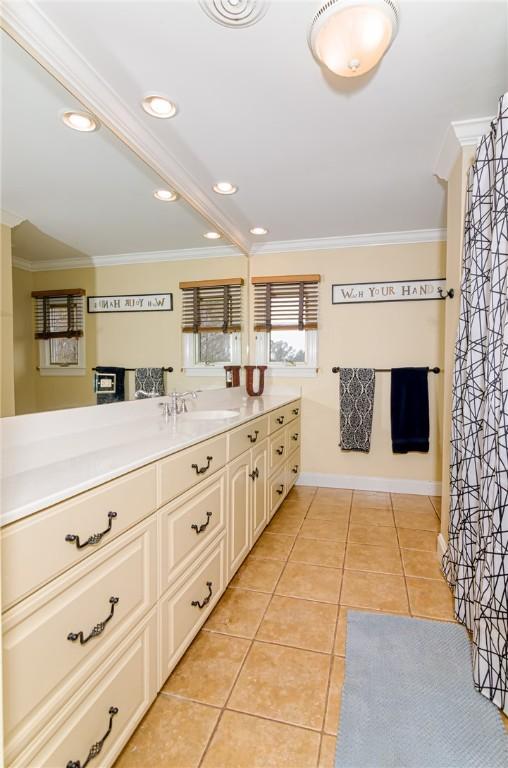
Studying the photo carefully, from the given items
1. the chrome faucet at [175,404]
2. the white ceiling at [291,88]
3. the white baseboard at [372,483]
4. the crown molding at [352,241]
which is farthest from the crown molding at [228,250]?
the white baseboard at [372,483]

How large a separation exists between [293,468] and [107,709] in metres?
2.36

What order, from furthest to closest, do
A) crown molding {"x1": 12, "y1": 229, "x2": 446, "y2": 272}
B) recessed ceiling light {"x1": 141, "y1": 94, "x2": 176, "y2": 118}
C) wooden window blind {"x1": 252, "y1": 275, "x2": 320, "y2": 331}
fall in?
1. wooden window blind {"x1": 252, "y1": 275, "x2": 320, "y2": 331}
2. recessed ceiling light {"x1": 141, "y1": 94, "x2": 176, "y2": 118}
3. crown molding {"x1": 12, "y1": 229, "x2": 446, "y2": 272}

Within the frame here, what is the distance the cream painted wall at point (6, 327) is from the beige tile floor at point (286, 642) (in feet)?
3.57

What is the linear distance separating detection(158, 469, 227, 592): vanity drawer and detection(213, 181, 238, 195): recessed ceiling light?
5.69 feet

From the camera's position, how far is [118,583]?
0.99m

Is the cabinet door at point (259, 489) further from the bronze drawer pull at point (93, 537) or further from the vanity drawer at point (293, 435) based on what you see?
the bronze drawer pull at point (93, 537)

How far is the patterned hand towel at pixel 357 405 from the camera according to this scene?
3246 millimetres

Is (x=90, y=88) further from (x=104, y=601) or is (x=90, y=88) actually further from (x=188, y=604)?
(x=188, y=604)

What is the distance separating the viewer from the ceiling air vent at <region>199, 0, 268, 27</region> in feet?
3.82

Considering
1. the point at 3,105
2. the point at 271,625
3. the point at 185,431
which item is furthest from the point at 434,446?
the point at 3,105

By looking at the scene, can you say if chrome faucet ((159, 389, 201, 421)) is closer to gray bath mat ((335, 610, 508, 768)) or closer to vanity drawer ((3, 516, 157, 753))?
vanity drawer ((3, 516, 157, 753))

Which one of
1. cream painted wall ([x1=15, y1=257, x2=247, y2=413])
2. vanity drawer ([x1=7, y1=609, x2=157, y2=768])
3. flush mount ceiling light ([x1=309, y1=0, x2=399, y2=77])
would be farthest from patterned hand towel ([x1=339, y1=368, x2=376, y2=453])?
vanity drawer ([x1=7, y1=609, x2=157, y2=768])

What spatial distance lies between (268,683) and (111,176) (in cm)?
215

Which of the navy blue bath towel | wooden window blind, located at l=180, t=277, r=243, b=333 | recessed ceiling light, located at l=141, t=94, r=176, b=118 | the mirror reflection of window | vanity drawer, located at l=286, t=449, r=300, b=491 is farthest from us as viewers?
the navy blue bath towel
